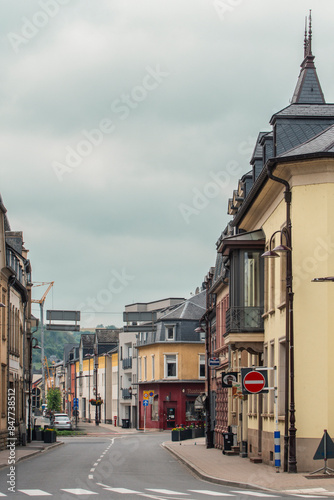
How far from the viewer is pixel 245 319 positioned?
98.6 ft

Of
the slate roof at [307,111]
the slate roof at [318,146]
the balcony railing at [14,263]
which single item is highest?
the slate roof at [307,111]

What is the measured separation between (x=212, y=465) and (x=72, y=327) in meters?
22.2

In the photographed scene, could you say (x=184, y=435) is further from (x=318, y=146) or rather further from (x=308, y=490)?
(x=308, y=490)

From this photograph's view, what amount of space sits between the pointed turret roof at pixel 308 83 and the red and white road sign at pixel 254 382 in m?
14.7

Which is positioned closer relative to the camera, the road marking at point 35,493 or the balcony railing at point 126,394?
the road marking at point 35,493

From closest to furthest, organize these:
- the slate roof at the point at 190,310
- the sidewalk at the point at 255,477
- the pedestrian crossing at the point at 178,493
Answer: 1. the pedestrian crossing at the point at 178,493
2. the sidewalk at the point at 255,477
3. the slate roof at the point at 190,310

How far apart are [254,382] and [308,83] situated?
639 inches

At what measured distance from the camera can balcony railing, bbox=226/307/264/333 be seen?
1171 inches

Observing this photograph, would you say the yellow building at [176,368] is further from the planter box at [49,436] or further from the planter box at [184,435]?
the planter box at [49,436]

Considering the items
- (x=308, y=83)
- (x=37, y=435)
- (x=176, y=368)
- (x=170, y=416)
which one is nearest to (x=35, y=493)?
(x=308, y=83)

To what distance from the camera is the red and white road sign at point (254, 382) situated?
22.8 metres

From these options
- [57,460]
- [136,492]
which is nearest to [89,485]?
[136,492]

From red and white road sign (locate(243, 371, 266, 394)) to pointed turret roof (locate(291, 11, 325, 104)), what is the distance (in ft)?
48.3

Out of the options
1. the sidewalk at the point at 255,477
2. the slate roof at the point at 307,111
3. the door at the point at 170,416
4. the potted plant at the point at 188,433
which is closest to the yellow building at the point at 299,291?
the slate roof at the point at 307,111
